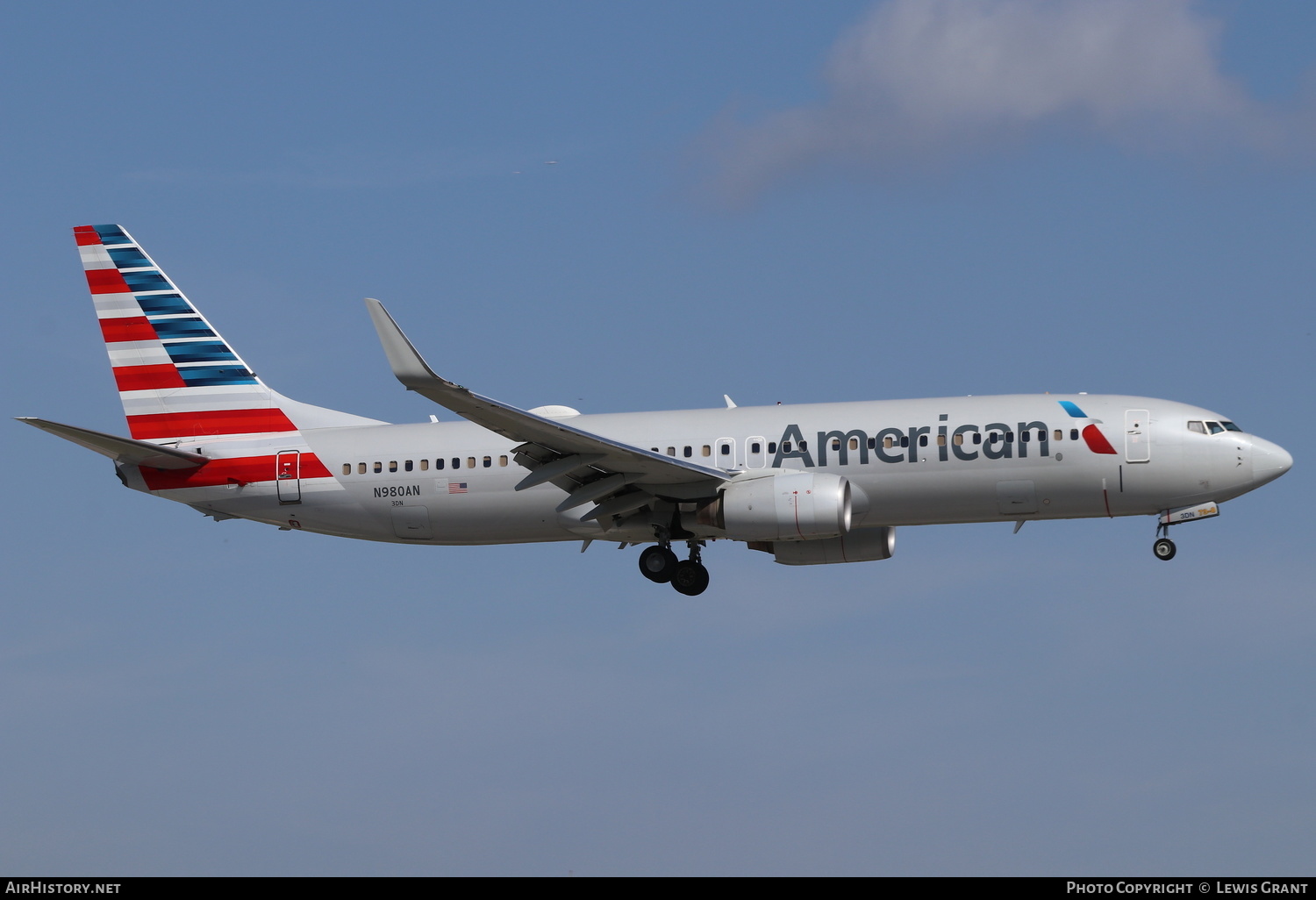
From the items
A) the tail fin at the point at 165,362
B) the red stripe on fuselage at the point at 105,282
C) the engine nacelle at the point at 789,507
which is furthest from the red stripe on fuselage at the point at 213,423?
the engine nacelle at the point at 789,507

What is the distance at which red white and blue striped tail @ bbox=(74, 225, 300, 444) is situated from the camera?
4556 centimetres

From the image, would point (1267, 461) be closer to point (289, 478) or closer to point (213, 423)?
point (289, 478)

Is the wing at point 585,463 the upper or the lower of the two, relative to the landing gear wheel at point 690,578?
upper

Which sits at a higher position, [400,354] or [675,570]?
[400,354]

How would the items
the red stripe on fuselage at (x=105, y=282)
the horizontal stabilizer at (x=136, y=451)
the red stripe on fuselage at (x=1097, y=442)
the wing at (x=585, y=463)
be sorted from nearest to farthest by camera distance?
the wing at (x=585, y=463), the red stripe on fuselage at (x=1097, y=442), the horizontal stabilizer at (x=136, y=451), the red stripe on fuselage at (x=105, y=282)

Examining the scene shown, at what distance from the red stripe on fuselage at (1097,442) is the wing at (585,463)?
8733 mm

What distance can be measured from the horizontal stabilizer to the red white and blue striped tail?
1.27 metres

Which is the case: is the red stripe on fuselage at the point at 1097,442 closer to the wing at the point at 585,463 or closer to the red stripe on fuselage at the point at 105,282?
the wing at the point at 585,463

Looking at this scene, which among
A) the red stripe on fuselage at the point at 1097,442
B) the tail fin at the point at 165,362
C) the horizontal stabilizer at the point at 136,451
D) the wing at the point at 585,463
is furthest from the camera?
the tail fin at the point at 165,362

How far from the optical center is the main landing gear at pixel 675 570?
42.8 metres

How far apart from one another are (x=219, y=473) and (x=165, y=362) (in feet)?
15.2

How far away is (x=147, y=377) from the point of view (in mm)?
46812

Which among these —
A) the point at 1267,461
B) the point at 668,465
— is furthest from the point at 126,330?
the point at 1267,461

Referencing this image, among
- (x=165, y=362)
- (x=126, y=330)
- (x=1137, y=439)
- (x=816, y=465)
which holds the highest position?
(x=126, y=330)
